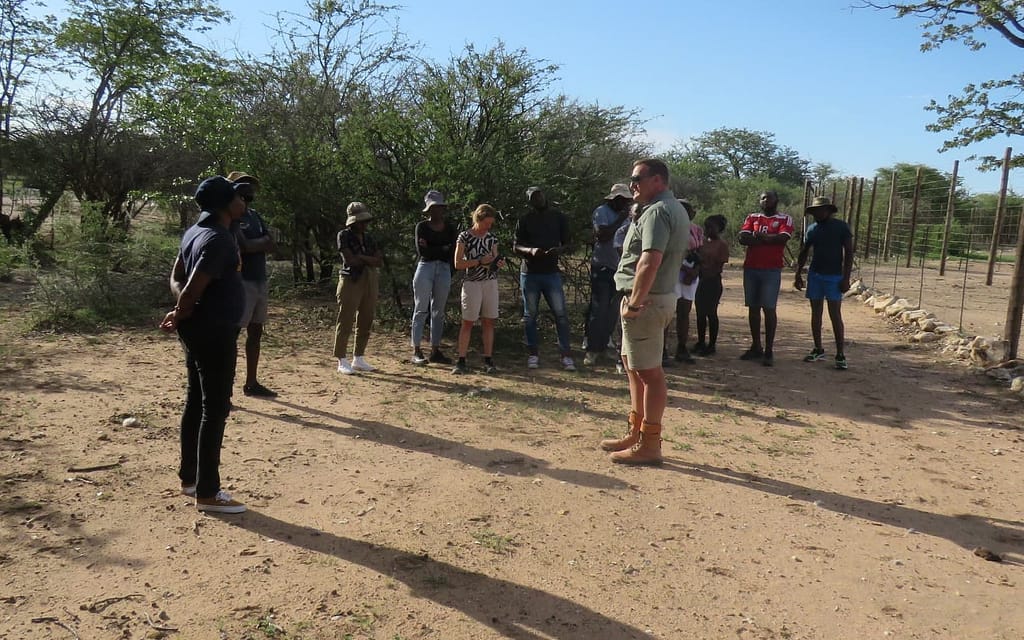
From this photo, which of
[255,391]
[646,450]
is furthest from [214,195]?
[646,450]

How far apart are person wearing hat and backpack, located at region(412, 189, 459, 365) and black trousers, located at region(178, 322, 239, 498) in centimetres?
352

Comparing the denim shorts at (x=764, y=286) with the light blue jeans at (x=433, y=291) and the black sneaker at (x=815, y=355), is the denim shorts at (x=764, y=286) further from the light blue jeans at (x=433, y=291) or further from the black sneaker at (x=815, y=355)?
the light blue jeans at (x=433, y=291)

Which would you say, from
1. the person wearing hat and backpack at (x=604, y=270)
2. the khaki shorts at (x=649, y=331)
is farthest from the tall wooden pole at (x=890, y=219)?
the khaki shorts at (x=649, y=331)

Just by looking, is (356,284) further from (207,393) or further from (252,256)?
(207,393)

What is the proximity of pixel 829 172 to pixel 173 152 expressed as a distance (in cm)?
3920

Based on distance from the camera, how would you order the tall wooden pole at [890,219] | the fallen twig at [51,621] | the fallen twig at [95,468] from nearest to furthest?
the fallen twig at [51,621], the fallen twig at [95,468], the tall wooden pole at [890,219]

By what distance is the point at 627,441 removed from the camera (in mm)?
5074

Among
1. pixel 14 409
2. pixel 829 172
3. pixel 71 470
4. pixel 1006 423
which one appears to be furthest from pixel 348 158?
pixel 829 172

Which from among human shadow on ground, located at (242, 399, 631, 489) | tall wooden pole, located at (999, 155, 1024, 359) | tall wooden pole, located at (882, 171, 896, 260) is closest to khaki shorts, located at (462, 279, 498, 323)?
human shadow on ground, located at (242, 399, 631, 489)

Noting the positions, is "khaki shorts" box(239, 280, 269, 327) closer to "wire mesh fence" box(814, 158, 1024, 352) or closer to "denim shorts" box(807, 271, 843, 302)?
"denim shorts" box(807, 271, 843, 302)

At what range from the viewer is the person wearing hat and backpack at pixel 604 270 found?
7191mm

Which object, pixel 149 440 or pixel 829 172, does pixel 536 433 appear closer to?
pixel 149 440

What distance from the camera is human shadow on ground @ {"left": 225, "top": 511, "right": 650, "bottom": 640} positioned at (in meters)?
2.98

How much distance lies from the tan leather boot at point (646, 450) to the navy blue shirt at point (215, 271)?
258 cm
